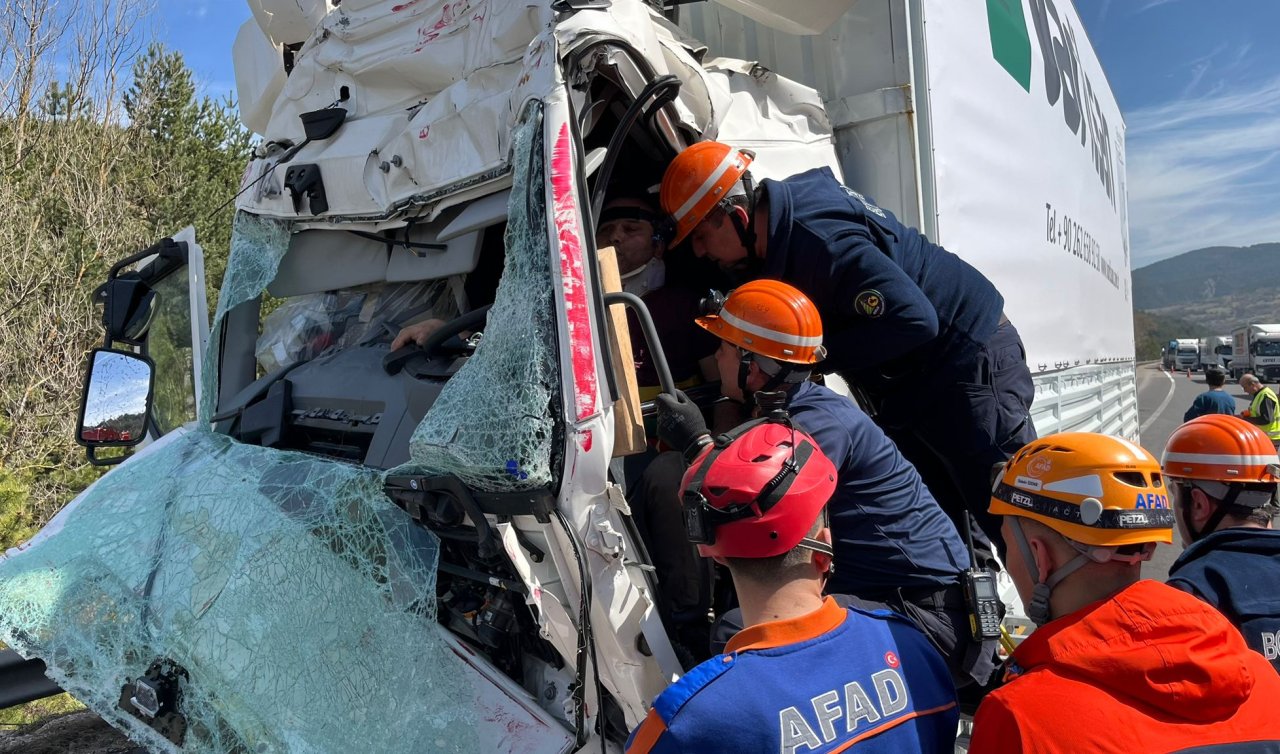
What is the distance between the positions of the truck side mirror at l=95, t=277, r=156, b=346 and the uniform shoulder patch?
106 inches

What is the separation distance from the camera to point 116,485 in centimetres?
263

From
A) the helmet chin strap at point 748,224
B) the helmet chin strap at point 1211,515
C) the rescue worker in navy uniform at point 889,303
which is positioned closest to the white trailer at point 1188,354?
the rescue worker in navy uniform at point 889,303

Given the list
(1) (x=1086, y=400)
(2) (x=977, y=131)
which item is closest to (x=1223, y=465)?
(2) (x=977, y=131)

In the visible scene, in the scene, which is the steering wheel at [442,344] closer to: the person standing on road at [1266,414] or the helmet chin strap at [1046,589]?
the helmet chin strap at [1046,589]

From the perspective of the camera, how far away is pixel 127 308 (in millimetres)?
3369

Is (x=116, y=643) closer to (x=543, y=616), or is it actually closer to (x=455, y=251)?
(x=543, y=616)

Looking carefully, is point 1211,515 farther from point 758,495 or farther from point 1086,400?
point 1086,400

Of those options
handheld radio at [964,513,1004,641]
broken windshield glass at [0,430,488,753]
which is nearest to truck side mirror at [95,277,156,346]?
broken windshield glass at [0,430,488,753]

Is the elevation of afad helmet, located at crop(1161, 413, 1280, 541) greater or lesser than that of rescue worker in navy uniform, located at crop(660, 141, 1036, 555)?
lesser

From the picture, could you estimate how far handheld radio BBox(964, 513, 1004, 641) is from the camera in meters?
2.19

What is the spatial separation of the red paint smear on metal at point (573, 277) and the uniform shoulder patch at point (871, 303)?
949mm

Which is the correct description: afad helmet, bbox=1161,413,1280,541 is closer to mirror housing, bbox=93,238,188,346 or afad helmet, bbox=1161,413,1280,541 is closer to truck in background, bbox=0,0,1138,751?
truck in background, bbox=0,0,1138,751

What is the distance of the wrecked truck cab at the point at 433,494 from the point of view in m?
1.92

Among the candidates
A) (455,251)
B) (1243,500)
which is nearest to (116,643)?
(455,251)
